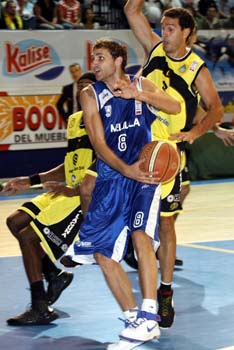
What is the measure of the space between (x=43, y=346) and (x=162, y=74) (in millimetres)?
2374

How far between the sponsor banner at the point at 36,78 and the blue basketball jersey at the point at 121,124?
9.62m

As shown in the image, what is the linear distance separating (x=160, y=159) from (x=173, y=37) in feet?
4.87

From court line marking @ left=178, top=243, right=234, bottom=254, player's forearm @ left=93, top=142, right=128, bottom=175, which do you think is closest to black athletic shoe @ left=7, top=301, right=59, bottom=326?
player's forearm @ left=93, top=142, right=128, bottom=175

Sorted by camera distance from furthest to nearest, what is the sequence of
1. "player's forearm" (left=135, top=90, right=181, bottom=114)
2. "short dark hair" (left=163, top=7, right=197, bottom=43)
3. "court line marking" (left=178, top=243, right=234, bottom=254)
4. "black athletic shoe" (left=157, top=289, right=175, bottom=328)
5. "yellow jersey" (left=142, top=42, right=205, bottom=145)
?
"court line marking" (left=178, top=243, right=234, bottom=254)
"short dark hair" (left=163, top=7, right=197, bottom=43)
"yellow jersey" (left=142, top=42, right=205, bottom=145)
"black athletic shoe" (left=157, top=289, right=175, bottom=328)
"player's forearm" (left=135, top=90, right=181, bottom=114)

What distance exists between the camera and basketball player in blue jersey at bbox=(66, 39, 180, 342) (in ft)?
20.3

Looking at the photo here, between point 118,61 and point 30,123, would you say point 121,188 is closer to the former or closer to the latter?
point 118,61

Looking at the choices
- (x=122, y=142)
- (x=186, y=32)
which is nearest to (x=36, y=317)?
(x=122, y=142)

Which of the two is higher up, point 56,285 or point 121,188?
point 121,188

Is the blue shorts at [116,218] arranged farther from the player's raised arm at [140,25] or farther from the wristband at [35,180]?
the player's raised arm at [140,25]

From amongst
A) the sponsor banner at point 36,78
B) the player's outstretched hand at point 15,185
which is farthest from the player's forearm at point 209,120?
the sponsor banner at point 36,78

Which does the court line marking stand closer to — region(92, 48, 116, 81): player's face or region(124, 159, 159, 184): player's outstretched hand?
region(124, 159, 159, 184): player's outstretched hand

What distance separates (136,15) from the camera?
7.79 meters

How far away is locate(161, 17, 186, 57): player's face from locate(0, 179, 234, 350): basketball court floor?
1.98 meters

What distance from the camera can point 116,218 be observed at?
6.32m
